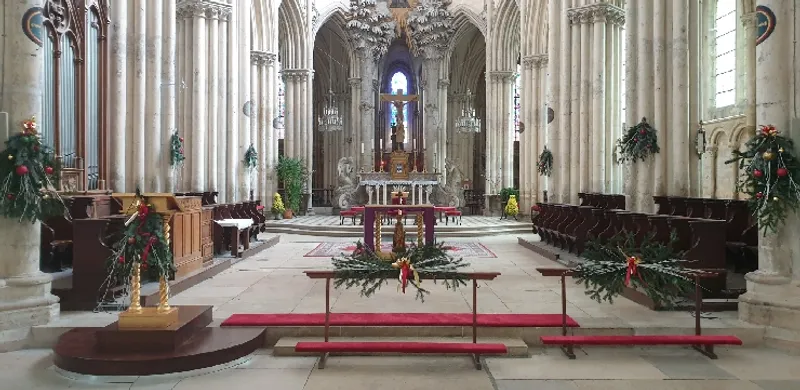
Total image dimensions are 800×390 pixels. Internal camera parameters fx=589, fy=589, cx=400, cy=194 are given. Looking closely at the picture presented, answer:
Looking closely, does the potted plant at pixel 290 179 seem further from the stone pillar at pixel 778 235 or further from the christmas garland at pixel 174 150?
the stone pillar at pixel 778 235

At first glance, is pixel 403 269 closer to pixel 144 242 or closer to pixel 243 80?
pixel 144 242

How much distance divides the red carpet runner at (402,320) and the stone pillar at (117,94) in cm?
643

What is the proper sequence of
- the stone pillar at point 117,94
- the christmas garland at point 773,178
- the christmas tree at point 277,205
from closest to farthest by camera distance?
the christmas garland at point 773,178, the stone pillar at point 117,94, the christmas tree at point 277,205

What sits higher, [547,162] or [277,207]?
[547,162]

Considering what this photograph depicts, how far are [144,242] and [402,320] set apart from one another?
2.91 meters

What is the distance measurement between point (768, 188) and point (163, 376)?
271 inches

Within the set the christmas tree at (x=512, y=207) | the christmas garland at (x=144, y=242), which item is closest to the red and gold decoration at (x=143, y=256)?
the christmas garland at (x=144, y=242)

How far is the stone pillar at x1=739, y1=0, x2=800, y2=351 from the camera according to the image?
6902mm

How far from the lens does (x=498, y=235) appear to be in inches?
846

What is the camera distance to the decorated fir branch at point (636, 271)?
6758 mm

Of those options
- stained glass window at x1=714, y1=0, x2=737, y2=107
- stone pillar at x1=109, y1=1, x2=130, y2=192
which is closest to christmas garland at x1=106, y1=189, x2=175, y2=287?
stone pillar at x1=109, y1=1, x2=130, y2=192

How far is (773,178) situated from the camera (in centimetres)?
689

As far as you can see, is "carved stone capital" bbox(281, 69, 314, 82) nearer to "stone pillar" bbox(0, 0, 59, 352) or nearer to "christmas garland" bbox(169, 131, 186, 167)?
"christmas garland" bbox(169, 131, 186, 167)

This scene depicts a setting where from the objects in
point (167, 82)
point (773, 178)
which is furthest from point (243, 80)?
point (773, 178)
